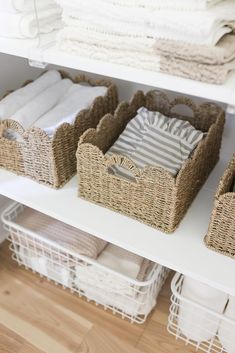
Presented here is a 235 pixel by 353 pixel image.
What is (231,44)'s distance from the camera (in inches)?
23.9

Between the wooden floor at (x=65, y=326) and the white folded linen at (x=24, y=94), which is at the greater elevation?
the white folded linen at (x=24, y=94)

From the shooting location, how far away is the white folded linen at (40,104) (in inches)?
35.6

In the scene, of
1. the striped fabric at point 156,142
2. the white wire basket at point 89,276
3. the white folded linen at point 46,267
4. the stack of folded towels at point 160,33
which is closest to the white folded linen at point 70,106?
the striped fabric at point 156,142

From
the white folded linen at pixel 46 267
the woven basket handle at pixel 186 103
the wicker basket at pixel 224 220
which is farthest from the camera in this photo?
the white folded linen at pixel 46 267

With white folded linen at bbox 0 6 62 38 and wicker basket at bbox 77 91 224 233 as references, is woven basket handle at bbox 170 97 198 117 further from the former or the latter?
white folded linen at bbox 0 6 62 38

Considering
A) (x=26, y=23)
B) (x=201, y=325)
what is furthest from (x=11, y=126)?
(x=201, y=325)

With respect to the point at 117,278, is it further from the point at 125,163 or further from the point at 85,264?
the point at 125,163

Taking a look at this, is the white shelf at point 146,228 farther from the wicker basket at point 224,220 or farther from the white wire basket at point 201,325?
the white wire basket at point 201,325

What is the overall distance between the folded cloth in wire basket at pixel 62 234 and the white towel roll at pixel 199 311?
27cm

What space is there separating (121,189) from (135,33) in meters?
0.33

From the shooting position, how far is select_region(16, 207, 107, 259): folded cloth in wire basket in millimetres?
1039

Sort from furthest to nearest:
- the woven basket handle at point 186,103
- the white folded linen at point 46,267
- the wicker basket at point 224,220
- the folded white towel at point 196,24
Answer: the white folded linen at point 46,267 < the woven basket handle at point 186,103 < the wicker basket at point 224,220 < the folded white towel at point 196,24

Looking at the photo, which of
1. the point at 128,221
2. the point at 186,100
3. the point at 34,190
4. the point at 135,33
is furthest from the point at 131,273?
the point at 135,33

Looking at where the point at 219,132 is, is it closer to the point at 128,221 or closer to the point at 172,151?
the point at 172,151
